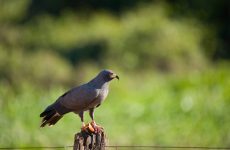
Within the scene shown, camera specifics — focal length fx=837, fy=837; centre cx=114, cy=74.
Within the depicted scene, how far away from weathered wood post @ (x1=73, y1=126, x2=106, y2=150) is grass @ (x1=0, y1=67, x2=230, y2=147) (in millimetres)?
4882

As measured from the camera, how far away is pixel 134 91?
19125 millimetres

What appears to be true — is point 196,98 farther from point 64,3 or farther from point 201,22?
point 64,3

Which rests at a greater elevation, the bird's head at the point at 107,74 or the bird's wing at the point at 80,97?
the bird's head at the point at 107,74

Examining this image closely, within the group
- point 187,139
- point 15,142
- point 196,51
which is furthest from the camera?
point 196,51

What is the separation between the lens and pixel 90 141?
693cm

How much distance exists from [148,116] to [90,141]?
8.24 m

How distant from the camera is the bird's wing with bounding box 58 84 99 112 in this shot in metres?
7.30

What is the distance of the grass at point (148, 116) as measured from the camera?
41.4ft

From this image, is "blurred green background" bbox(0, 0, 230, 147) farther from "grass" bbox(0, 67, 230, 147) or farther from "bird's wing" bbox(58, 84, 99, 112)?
"bird's wing" bbox(58, 84, 99, 112)

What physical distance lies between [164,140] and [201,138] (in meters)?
0.58

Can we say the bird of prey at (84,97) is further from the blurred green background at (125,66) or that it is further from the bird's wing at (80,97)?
the blurred green background at (125,66)

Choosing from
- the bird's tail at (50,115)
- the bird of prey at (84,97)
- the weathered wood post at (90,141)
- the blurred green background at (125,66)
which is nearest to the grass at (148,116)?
the blurred green background at (125,66)

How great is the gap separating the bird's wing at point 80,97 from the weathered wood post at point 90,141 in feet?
1.28

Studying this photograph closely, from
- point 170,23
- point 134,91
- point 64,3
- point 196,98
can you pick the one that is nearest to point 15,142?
point 196,98
